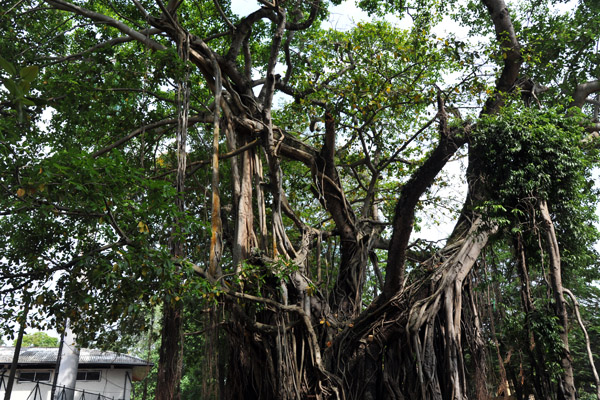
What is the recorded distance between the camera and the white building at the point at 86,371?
12.1 meters

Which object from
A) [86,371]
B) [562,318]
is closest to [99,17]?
[562,318]

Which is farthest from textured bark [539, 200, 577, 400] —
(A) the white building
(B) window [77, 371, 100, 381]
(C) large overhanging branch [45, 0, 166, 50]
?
(B) window [77, 371, 100, 381]

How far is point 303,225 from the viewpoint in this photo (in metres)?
6.34

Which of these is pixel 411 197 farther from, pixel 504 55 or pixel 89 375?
pixel 89 375

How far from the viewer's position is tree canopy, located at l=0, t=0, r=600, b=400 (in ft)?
13.2

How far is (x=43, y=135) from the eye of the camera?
6203 mm

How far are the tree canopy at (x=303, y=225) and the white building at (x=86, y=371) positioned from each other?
749 cm

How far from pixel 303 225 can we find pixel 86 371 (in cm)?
1033

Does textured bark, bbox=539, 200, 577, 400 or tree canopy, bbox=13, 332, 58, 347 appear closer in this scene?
textured bark, bbox=539, 200, 577, 400

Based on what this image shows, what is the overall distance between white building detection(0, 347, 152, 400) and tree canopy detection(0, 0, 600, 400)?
24.6 feet

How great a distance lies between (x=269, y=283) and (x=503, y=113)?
300cm

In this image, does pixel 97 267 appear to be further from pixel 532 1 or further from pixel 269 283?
pixel 532 1

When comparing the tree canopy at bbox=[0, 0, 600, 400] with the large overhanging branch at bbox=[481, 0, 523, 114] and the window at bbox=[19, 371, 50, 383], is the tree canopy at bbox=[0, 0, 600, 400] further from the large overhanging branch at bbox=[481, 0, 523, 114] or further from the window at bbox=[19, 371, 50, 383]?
the window at bbox=[19, 371, 50, 383]

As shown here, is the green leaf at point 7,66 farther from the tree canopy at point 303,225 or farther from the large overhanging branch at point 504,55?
the large overhanging branch at point 504,55
